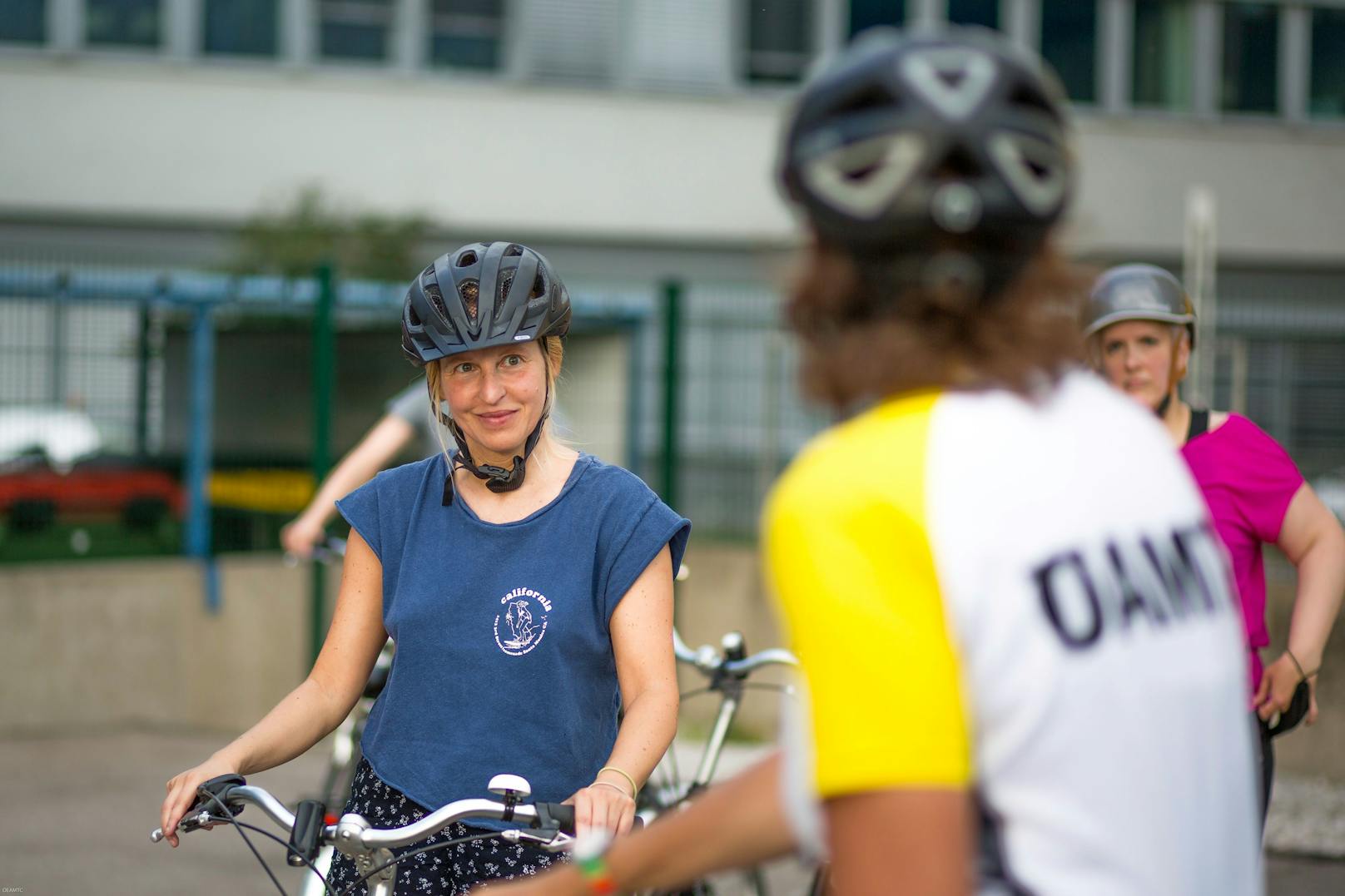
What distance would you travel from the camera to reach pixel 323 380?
10.0 m

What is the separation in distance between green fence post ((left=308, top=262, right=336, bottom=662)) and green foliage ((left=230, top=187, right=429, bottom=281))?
353 inches

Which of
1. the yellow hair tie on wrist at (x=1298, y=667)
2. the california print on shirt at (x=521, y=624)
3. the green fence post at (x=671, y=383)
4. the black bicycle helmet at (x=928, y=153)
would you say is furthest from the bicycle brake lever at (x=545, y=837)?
the green fence post at (x=671, y=383)

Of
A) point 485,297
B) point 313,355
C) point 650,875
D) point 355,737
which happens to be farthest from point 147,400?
point 650,875

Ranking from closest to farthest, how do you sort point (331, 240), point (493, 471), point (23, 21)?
point (493, 471), point (331, 240), point (23, 21)

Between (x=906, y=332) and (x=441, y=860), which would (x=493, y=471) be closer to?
(x=441, y=860)

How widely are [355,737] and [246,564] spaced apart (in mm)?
4134

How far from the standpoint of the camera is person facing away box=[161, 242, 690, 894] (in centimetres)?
286

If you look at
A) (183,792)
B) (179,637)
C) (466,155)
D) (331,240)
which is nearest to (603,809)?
(183,792)

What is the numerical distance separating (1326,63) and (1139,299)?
973 inches

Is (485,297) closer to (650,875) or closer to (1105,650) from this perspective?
(650,875)

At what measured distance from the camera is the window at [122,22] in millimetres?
22688

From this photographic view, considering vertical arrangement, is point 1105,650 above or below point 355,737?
above

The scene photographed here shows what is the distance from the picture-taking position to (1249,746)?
1.53m

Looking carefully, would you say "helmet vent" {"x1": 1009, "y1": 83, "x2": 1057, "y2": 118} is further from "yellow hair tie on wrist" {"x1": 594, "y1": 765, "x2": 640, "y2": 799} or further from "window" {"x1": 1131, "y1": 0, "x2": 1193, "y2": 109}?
"window" {"x1": 1131, "y1": 0, "x2": 1193, "y2": 109}
